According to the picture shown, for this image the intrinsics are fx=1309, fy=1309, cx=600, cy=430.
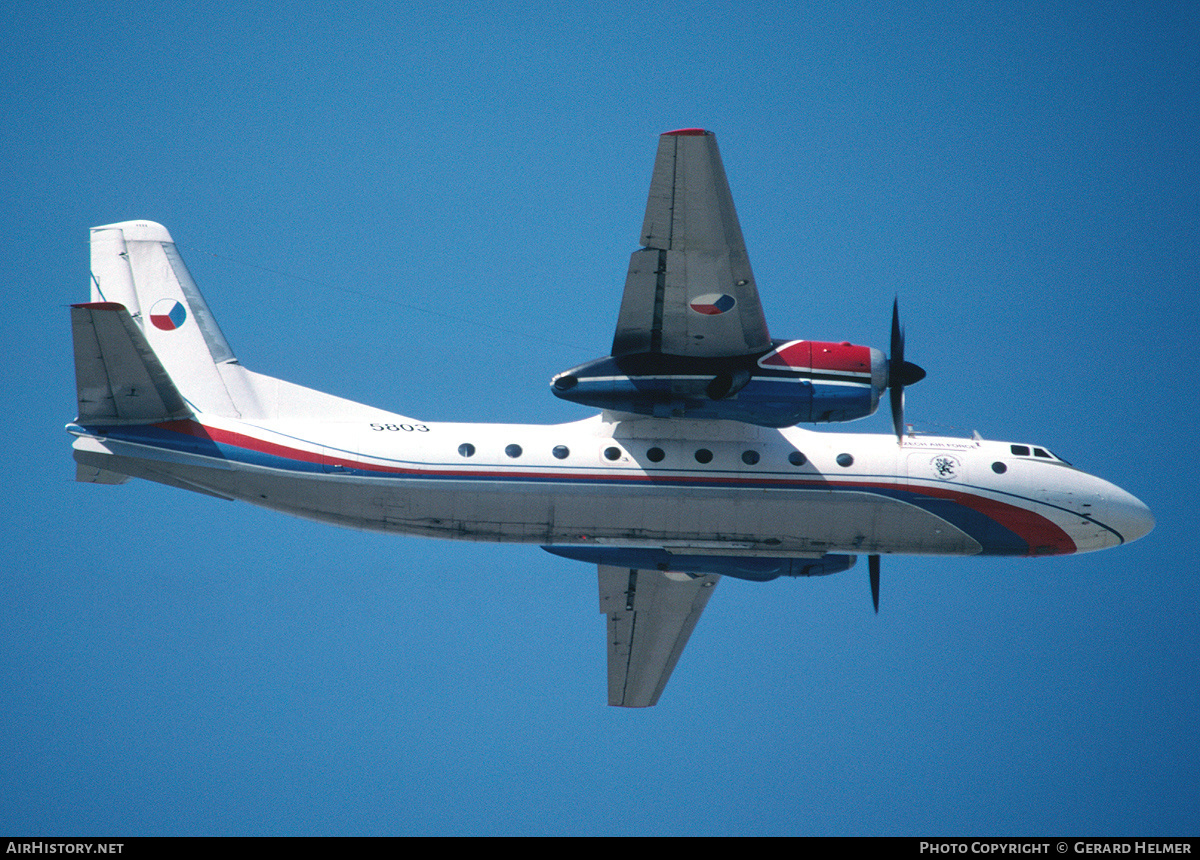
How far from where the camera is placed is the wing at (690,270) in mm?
20703

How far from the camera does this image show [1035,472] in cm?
2581

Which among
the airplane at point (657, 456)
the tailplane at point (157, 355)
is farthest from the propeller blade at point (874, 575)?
the tailplane at point (157, 355)

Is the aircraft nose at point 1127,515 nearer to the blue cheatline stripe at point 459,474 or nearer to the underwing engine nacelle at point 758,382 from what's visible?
the blue cheatline stripe at point 459,474

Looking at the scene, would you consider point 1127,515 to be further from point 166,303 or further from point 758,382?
point 166,303

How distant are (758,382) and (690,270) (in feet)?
9.00

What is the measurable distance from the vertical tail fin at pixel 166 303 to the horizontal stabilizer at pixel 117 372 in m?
1.92

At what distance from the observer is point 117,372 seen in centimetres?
2275

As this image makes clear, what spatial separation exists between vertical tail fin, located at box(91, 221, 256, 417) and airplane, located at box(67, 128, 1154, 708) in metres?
0.08

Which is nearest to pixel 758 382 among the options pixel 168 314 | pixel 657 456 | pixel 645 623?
pixel 657 456

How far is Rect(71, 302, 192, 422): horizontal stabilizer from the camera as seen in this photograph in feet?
Answer: 71.3
